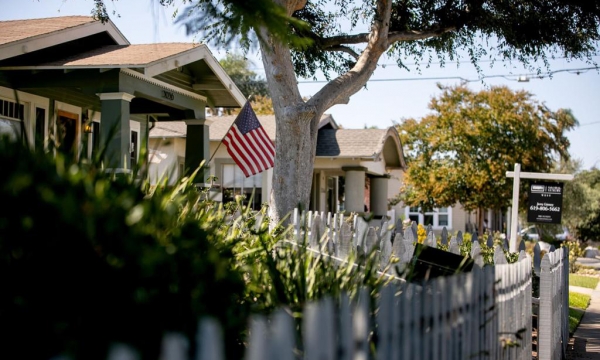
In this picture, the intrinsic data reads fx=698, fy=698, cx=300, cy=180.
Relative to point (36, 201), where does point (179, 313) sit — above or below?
below

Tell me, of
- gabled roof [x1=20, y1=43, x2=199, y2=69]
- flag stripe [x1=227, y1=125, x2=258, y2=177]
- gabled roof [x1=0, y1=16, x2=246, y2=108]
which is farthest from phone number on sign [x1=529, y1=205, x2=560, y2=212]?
gabled roof [x1=20, y1=43, x2=199, y2=69]

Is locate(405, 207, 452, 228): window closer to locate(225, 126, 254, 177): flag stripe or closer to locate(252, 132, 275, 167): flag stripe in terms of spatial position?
locate(252, 132, 275, 167): flag stripe

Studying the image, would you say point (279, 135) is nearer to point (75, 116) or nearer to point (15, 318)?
point (75, 116)

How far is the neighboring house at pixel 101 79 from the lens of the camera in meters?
12.0

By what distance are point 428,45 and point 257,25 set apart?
1138cm

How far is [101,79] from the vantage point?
12078 millimetres

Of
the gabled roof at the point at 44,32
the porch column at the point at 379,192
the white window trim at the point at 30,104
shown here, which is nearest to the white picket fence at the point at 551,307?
the gabled roof at the point at 44,32

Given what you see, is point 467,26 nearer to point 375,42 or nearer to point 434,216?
point 375,42

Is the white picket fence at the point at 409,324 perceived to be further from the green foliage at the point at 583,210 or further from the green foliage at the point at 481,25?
the green foliage at the point at 583,210

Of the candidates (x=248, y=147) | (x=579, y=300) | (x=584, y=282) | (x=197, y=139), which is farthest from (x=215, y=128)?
(x=579, y=300)

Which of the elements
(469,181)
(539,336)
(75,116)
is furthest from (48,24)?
(469,181)

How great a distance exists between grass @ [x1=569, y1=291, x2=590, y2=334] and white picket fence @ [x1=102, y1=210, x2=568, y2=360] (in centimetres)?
478

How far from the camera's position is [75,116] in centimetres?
1474

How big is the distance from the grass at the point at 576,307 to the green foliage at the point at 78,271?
9.13 m
